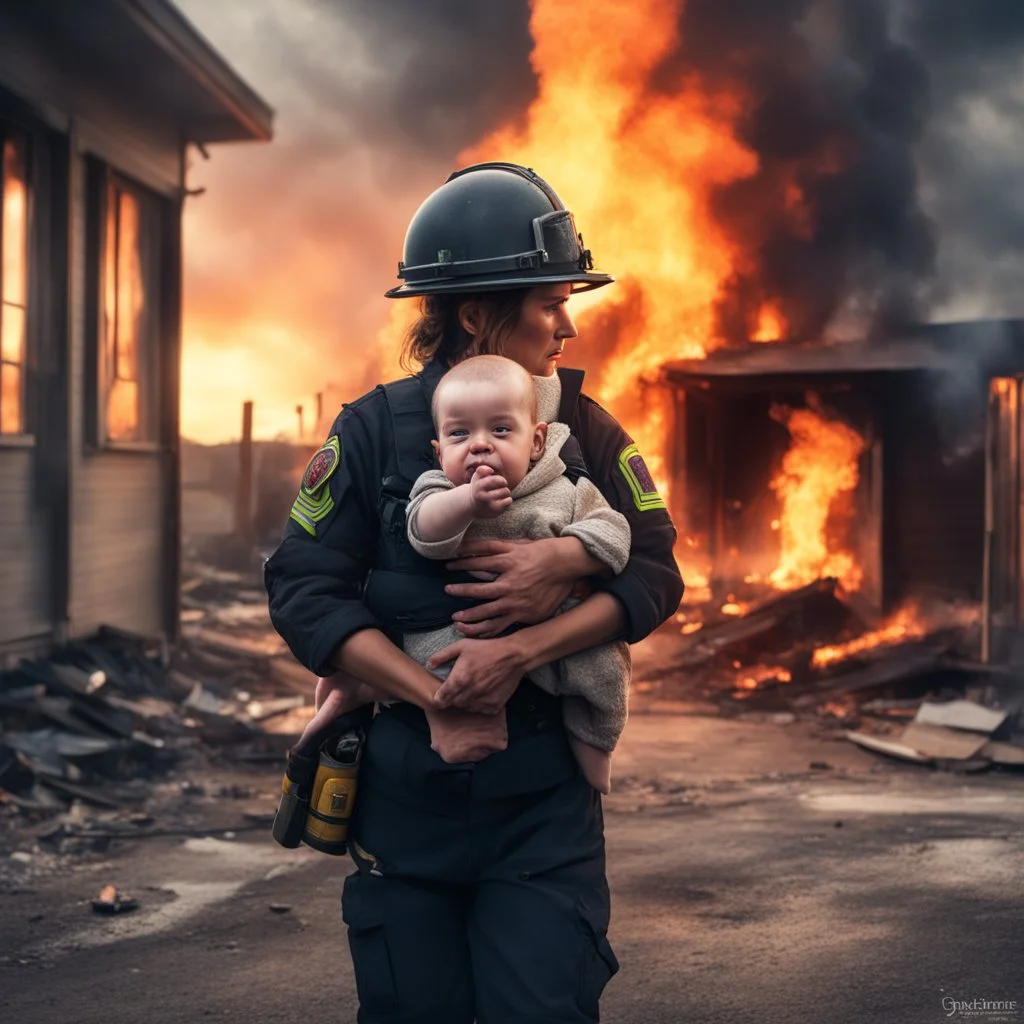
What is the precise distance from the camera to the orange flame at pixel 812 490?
13.8 metres

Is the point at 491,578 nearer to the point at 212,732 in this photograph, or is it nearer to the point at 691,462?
the point at 212,732

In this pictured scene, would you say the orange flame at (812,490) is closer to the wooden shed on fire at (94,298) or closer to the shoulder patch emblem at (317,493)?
the wooden shed on fire at (94,298)

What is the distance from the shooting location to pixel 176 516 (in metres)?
11.5

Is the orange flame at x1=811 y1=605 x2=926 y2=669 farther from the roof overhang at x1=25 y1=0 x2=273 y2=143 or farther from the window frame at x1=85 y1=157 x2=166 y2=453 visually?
the roof overhang at x1=25 y1=0 x2=273 y2=143

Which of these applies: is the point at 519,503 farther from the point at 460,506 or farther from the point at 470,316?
the point at 470,316

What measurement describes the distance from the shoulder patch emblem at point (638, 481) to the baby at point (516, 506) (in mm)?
76

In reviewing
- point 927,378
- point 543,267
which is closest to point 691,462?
point 927,378

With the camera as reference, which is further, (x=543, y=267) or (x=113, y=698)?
(x=113, y=698)

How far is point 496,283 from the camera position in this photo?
227 cm

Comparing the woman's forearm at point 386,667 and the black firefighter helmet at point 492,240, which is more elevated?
the black firefighter helmet at point 492,240

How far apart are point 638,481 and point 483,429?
413mm

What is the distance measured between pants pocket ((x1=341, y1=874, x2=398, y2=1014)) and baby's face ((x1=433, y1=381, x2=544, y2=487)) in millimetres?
811

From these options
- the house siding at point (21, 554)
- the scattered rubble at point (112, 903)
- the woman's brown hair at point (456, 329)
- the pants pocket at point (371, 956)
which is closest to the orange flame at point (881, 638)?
the house siding at point (21, 554)

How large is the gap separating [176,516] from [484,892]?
32.2 feet
